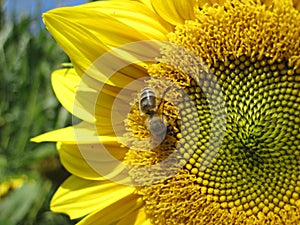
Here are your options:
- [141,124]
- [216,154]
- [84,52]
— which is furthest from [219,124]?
[84,52]

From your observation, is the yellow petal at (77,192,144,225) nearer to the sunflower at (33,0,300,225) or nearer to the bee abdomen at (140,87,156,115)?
the sunflower at (33,0,300,225)

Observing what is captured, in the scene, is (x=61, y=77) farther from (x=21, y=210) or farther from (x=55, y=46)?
(x=55, y=46)

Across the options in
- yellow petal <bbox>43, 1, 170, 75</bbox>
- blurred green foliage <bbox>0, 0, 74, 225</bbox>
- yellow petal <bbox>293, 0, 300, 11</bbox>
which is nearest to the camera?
yellow petal <bbox>293, 0, 300, 11</bbox>

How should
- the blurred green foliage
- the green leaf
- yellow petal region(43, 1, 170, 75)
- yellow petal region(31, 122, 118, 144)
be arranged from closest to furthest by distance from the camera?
yellow petal region(43, 1, 170, 75) → yellow petal region(31, 122, 118, 144) → the green leaf → the blurred green foliage

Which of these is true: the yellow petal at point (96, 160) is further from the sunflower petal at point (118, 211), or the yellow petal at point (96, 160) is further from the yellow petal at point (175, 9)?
the yellow petal at point (175, 9)

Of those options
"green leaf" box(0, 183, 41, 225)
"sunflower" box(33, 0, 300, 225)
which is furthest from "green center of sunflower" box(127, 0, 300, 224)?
"green leaf" box(0, 183, 41, 225)

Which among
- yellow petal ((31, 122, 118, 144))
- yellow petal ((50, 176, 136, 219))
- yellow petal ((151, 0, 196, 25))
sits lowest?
yellow petal ((50, 176, 136, 219))
